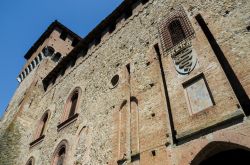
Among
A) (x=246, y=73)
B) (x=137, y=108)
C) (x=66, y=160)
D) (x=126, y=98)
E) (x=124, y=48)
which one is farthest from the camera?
(x=124, y=48)

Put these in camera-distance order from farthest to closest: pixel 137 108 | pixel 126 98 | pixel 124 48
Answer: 1. pixel 124 48
2. pixel 126 98
3. pixel 137 108

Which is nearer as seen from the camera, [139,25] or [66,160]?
[66,160]

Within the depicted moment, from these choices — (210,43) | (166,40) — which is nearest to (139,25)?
(166,40)

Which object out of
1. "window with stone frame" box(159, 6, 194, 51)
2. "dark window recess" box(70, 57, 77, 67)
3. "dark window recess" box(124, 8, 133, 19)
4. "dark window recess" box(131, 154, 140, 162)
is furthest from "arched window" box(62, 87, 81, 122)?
"dark window recess" box(131, 154, 140, 162)

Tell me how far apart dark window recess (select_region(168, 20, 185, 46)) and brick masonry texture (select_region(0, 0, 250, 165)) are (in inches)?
19.1

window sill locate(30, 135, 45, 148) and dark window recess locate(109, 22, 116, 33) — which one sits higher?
dark window recess locate(109, 22, 116, 33)

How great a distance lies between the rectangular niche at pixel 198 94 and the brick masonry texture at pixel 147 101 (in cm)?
11

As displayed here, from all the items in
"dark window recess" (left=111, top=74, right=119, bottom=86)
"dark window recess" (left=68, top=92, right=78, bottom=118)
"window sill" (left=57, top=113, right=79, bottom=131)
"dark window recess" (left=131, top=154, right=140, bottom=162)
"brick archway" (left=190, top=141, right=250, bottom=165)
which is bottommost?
"brick archway" (left=190, top=141, right=250, bottom=165)

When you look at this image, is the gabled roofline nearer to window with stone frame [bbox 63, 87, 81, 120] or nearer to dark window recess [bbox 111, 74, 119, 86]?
window with stone frame [bbox 63, 87, 81, 120]

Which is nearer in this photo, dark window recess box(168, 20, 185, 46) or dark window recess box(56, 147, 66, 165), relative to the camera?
dark window recess box(168, 20, 185, 46)

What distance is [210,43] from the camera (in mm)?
6422

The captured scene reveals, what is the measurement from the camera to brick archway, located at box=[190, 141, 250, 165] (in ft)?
15.2

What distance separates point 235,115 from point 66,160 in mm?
6652

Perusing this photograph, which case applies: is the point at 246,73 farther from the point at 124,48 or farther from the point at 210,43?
the point at 124,48
